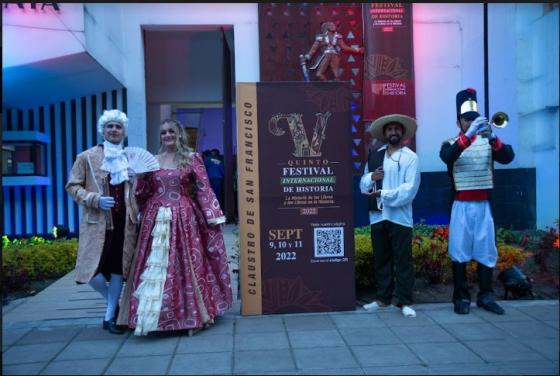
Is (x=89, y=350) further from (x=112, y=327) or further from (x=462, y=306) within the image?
(x=462, y=306)

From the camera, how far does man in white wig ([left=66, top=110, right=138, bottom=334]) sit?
4.57m

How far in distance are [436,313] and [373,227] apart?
105 cm

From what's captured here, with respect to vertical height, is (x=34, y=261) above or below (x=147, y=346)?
above

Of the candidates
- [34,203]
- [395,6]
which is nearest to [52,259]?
[34,203]

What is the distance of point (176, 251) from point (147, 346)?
85 centimetres

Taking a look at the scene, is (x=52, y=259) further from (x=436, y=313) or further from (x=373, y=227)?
(x=436, y=313)

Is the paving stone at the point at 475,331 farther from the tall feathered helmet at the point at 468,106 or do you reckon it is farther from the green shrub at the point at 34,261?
the green shrub at the point at 34,261

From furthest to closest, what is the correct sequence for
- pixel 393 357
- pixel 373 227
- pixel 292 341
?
pixel 373 227 < pixel 292 341 < pixel 393 357

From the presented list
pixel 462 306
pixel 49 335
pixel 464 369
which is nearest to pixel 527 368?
pixel 464 369

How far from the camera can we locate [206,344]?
4.34m

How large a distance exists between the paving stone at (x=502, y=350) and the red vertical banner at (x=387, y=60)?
6.22 metres

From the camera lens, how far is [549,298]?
5.56 meters

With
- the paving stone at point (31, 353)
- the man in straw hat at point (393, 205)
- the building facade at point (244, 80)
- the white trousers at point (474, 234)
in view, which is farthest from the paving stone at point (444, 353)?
the building facade at point (244, 80)

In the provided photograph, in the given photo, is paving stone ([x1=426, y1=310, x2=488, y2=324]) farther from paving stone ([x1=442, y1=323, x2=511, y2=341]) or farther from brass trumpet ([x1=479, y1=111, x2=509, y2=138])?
brass trumpet ([x1=479, y1=111, x2=509, y2=138])
